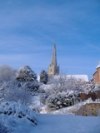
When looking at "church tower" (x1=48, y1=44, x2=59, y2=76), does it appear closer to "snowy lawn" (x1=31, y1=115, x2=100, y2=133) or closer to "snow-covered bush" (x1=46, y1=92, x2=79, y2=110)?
"snow-covered bush" (x1=46, y1=92, x2=79, y2=110)

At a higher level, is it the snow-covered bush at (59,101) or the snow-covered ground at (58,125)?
the snow-covered bush at (59,101)

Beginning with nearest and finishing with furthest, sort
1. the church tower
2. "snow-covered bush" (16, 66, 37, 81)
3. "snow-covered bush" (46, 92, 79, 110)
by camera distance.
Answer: "snow-covered bush" (46, 92, 79, 110), "snow-covered bush" (16, 66, 37, 81), the church tower

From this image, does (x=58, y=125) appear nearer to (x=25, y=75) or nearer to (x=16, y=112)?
(x=16, y=112)

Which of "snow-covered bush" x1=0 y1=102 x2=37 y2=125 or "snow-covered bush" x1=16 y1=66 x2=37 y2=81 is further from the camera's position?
"snow-covered bush" x1=16 y1=66 x2=37 y2=81

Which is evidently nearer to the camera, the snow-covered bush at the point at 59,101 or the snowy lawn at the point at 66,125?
the snowy lawn at the point at 66,125

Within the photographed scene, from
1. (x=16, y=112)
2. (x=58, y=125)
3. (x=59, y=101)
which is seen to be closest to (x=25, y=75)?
(x=59, y=101)

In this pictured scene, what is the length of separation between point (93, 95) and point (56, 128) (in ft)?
101

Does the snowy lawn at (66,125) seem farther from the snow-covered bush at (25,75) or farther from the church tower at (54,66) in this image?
the church tower at (54,66)

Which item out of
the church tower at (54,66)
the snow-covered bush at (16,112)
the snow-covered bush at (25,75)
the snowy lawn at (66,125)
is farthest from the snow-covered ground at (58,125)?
the church tower at (54,66)

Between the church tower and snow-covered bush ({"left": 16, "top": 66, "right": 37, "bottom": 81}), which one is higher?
the church tower

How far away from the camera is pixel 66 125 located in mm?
15703

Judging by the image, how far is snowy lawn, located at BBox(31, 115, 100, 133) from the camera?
14.8 metres

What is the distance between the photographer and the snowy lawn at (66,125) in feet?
48.6

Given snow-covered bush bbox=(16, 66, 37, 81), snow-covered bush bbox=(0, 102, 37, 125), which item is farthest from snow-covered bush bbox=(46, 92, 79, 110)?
snow-covered bush bbox=(16, 66, 37, 81)
